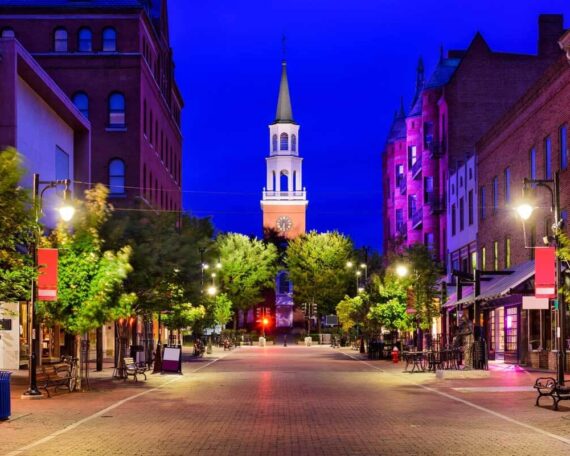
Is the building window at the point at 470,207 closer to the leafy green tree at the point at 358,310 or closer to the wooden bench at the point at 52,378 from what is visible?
the leafy green tree at the point at 358,310

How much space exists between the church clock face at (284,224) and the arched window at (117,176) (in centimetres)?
6628

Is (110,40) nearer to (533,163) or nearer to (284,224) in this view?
(533,163)

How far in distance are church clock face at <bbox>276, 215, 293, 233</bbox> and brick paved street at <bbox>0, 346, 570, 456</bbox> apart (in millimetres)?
97207

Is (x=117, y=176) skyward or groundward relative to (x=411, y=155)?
groundward

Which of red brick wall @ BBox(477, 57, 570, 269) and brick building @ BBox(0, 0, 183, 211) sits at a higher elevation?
brick building @ BBox(0, 0, 183, 211)

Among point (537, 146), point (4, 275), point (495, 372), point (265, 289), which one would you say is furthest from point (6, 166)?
point (265, 289)

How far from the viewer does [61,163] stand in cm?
4731

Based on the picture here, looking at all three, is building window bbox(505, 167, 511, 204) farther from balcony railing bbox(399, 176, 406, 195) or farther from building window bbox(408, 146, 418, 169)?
balcony railing bbox(399, 176, 406, 195)

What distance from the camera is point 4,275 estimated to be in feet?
76.6

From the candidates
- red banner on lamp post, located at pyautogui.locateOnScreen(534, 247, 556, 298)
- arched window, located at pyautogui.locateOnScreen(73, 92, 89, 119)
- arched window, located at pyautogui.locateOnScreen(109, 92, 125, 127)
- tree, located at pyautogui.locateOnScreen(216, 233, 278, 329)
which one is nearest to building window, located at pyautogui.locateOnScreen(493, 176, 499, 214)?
arched window, located at pyautogui.locateOnScreen(109, 92, 125, 127)

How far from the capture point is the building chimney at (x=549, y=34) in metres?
63.4

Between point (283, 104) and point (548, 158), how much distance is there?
324ft

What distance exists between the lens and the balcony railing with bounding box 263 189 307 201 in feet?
432

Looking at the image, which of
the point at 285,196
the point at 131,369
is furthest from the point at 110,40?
the point at 285,196
